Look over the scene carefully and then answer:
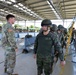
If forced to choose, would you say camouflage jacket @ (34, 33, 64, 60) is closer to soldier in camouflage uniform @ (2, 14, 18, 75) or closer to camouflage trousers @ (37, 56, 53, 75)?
camouflage trousers @ (37, 56, 53, 75)

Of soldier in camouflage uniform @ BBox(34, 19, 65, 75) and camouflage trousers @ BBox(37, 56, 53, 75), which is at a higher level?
soldier in camouflage uniform @ BBox(34, 19, 65, 75)

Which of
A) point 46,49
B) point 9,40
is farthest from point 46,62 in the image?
point 9,40

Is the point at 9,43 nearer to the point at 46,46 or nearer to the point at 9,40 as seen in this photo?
the point at 9,40

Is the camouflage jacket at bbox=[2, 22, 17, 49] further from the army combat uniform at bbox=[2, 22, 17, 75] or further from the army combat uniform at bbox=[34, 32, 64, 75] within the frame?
the army combat uniform at bbox=[34, 32, 64, 75]

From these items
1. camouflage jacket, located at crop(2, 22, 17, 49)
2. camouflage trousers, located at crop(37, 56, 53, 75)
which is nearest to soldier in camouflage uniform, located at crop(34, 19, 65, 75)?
camouflage trousers, located at crop(37, 56, 53, 75)

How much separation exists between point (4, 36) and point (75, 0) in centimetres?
639

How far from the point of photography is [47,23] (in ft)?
7.64

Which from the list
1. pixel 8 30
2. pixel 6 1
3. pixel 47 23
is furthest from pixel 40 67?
pixel 6 1

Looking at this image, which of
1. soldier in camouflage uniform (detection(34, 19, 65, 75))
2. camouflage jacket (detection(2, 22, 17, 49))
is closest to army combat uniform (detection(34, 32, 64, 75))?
soldier in camouflage uniform (detection(34, 19, 65, 75))

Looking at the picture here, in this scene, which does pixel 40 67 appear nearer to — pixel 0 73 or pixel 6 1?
pixel 0 73

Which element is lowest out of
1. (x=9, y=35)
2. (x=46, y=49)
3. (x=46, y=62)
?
(x=46, y=62)

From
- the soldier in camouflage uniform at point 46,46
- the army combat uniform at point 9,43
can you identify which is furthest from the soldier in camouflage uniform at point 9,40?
the soldier in camouflage uniform at point 46,46

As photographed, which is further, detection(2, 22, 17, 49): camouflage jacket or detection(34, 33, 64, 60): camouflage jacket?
detection(2, 22, 17, 49): camouflage jacket

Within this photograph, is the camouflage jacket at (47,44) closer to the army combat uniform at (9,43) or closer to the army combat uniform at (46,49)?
the army combat uniform at (46,49)
